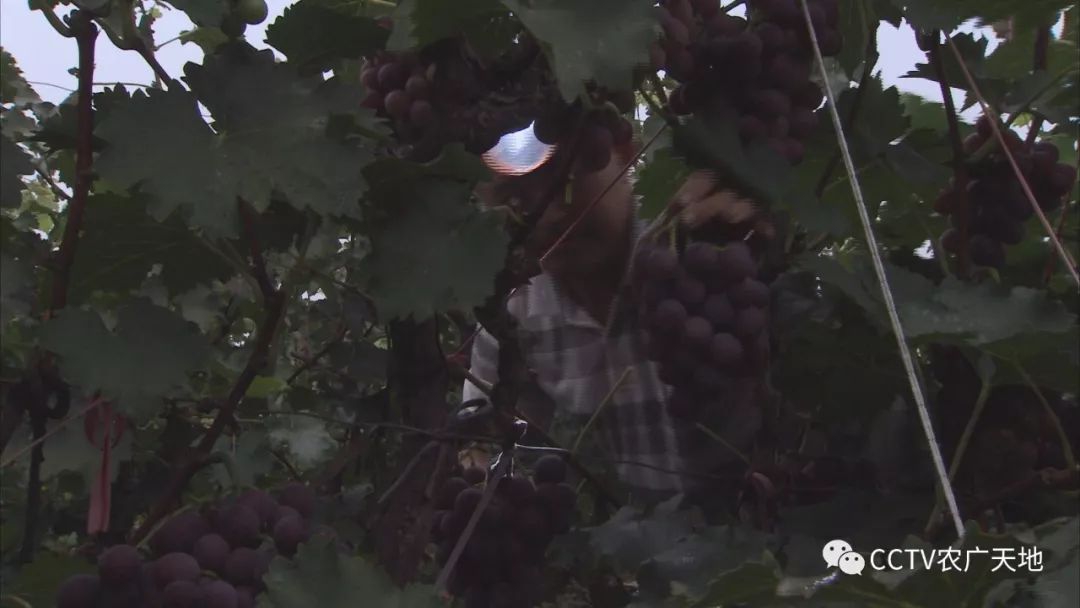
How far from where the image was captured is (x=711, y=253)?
0.99 meters

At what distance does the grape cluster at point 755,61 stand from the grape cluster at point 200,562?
47 cm

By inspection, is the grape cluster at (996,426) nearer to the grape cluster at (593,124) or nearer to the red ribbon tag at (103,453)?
the grape cluster at (593,124)

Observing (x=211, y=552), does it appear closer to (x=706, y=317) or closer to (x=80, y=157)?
(x=80, y=157)

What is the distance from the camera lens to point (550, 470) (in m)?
1.09

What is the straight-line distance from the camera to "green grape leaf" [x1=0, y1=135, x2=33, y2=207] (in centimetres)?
69

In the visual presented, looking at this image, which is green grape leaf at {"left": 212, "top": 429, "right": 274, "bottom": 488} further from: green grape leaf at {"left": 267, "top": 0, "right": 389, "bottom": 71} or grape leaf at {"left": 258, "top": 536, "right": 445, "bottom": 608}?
green grape leaf at {"left": 267, "top": 0, "right": 389, "bottom": 71}

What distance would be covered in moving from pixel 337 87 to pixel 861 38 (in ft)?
1.55

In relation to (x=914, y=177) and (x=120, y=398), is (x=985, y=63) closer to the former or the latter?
(x=914, y=177)

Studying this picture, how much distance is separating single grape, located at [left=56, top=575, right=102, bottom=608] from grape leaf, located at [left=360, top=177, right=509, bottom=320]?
25 centimetres

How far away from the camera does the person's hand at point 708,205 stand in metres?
1.00

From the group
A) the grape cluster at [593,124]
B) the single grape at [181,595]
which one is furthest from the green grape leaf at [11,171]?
the grape cluster at [593,124]

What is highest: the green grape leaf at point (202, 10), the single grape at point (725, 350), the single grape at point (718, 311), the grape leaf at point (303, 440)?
the green grape leaf at point (202, 10)

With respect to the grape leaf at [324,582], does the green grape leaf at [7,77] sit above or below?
above

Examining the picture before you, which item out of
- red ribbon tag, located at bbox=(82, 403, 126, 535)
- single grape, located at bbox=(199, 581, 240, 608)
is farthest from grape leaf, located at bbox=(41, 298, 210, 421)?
single grape, located at bbox=(199, 581, 240, 608)
